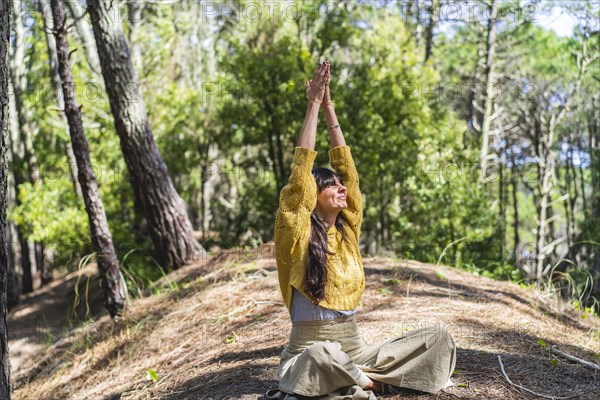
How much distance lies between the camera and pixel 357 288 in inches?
145

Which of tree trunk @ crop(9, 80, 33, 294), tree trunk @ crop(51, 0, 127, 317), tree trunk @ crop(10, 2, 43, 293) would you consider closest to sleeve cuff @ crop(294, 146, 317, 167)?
tree trunk @ crop(51, 0, 127, 317)

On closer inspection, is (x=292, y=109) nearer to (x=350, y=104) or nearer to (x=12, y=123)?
(x=350, y=104)

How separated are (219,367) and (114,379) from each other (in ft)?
4.57

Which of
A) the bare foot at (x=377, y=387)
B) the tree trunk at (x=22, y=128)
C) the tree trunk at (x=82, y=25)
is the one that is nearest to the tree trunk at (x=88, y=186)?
the tree trunk at (x=82, y=25)

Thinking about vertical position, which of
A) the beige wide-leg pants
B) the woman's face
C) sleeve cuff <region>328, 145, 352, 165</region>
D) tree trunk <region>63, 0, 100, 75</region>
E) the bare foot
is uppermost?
tree trunk <region>63, 0, 100, 75</region>

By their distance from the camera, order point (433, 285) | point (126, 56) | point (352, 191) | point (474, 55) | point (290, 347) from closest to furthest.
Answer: point (290, 347)
point (352, 191)
point (433, 285)
point (126, 56)
point (474, 55)

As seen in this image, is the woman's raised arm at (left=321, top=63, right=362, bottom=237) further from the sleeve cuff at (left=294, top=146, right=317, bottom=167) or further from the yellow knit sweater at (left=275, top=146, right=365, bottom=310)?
the sleeve cuff at (left=294, top=146, right=317, bottom=167)

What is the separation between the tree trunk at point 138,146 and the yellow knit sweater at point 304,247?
527 cm

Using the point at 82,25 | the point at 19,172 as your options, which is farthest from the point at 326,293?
the point at 19,172

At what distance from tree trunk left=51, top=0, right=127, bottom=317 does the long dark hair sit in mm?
3970

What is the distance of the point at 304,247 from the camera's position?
3.59 m

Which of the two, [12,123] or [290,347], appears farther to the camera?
[12,123]

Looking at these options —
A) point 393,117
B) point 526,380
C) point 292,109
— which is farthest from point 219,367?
point 393,117

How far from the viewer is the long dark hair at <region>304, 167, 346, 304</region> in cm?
355
